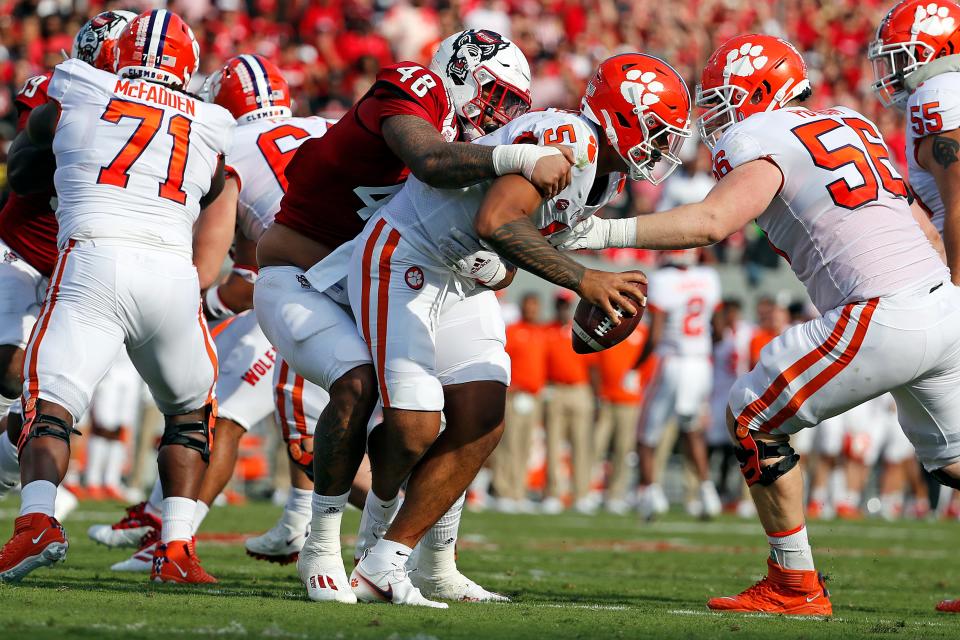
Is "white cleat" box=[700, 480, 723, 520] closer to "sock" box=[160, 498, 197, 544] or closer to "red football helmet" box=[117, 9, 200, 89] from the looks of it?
"sock" box=[160, 498, 197, 544]

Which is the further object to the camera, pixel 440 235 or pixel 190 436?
pixel 190 436

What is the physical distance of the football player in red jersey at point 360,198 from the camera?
436 cm

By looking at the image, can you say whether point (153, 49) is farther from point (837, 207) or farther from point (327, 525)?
point (837, 207)

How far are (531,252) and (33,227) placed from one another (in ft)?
9.43

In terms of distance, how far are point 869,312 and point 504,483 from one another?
31.6 feet

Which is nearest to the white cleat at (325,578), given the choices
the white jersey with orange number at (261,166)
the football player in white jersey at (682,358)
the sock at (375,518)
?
the sock at (375,518)

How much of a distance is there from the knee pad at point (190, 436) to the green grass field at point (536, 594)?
577 mm

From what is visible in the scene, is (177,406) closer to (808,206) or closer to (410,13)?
(808,206)

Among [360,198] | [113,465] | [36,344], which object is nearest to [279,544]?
[36,344]

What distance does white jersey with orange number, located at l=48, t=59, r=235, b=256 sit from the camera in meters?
5.09

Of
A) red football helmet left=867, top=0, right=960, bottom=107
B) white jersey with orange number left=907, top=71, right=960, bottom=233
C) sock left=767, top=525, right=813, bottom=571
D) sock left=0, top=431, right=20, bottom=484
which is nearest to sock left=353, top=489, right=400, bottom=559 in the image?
sock left=767, top=525, right=813, bottom=571

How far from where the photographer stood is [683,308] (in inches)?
485

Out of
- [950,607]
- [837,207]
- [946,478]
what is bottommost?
[950,607]

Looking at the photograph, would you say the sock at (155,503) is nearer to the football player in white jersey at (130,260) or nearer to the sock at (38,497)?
the football player in white jersey at (130,260)
